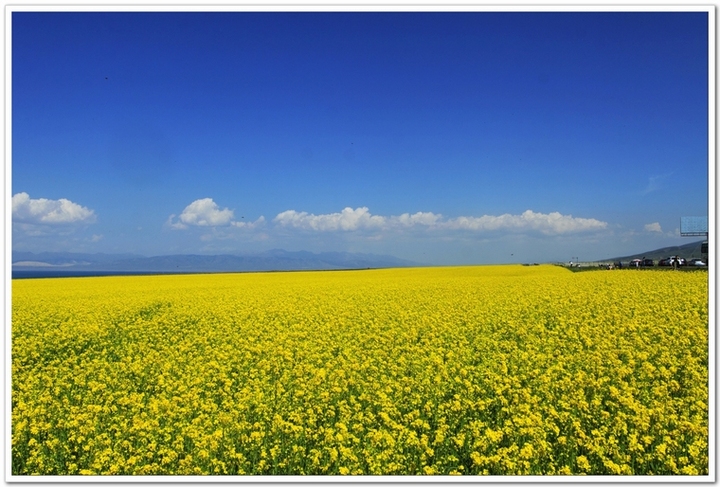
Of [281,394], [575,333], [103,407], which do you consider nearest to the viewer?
[103,407]

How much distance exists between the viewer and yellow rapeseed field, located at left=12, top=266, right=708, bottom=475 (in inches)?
180

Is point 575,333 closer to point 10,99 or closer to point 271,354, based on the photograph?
point 271,354

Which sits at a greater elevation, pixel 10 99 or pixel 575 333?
pixel 10 99

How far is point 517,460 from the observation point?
169 inches

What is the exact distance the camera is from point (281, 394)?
607 centimetres

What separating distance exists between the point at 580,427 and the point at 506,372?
1681 millimetres

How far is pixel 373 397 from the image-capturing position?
5.82 meters

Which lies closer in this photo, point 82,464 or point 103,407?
point 82,464

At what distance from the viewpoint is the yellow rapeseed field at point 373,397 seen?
456 cm
